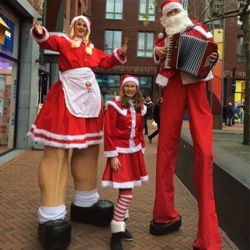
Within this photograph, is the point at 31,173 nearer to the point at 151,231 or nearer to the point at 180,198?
the point at 180,198

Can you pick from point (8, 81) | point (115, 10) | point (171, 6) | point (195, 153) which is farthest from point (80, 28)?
point (115, 10)

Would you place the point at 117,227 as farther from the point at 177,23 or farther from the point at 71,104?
the point at 177,23

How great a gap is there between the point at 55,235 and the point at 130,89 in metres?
1.61

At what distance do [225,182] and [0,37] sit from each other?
478 cm

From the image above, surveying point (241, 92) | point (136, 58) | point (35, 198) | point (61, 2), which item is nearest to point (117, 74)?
point (136, 58)

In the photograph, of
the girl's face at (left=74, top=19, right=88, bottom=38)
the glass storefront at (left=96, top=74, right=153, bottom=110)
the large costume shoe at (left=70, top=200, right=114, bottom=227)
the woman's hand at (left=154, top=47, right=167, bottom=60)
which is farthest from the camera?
the glass storefront at (left=96, top=74, right=153, bottom=110)

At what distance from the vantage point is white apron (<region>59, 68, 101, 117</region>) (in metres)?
3.22

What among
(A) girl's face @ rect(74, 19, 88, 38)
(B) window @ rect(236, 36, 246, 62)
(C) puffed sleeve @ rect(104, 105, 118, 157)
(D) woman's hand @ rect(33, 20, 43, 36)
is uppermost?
(B) window @ rect(236, 36, 246, 62)

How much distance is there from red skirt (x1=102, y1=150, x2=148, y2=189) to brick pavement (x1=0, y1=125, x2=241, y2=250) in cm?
64

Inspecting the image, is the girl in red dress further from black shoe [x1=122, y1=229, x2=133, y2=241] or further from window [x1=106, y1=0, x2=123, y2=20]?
window [x1=106, y1=0, x2=123, y2=20]

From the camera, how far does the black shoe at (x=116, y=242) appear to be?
3123 millimetres

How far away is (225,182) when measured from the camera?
12.6 ft

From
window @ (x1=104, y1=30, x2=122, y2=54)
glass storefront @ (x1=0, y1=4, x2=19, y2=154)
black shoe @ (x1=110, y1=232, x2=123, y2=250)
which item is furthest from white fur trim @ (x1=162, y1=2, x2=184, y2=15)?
window @ (x1=104, y1=30, x2=122, y2=54)

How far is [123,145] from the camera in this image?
3295mm
